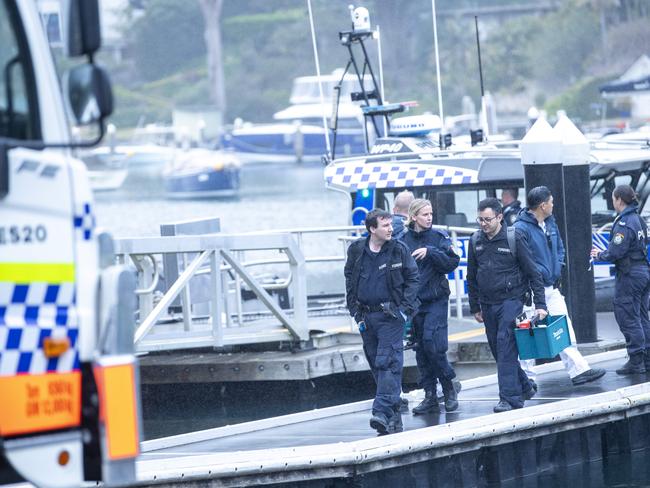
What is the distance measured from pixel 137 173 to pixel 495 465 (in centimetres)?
9178

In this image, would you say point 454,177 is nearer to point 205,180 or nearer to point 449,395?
point 449,395

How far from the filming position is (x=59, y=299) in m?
6.31

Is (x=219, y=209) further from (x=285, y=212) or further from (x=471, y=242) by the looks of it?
(x=471, y=242)

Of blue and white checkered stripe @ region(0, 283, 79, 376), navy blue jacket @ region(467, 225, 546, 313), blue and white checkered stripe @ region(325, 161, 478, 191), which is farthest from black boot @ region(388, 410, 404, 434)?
blue and white checkered stripe @ region(325, 161, 478, 191)

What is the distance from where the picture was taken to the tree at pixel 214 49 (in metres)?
102

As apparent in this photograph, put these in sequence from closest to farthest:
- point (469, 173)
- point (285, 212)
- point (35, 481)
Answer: point (35, 481) → point (469, 173) → point (285, 212)

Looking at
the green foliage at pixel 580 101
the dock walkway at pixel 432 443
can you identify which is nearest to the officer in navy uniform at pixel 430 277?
the dock walkway at pixel 432 443

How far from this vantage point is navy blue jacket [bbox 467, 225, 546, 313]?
10531 mm

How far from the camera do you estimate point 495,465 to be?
35.0 feet

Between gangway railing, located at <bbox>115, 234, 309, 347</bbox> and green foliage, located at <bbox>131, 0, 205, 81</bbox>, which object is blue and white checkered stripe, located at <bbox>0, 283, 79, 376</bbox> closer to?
gangway railing, located at <bbox>115, 234, 309, 347</bbox>

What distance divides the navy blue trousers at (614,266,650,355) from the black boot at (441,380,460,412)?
6.54 ft

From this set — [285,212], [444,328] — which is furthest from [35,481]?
[285,212]

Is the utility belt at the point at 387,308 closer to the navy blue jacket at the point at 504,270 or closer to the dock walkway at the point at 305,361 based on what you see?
the navy blue jacket at the point at 504,270

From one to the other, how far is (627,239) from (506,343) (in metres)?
2.01
